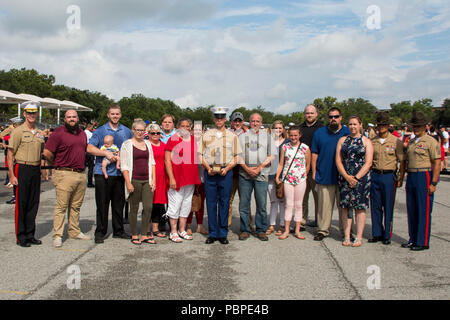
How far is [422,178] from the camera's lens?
5.95 m

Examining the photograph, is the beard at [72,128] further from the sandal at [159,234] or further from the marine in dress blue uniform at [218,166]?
the sandal at [159,234]

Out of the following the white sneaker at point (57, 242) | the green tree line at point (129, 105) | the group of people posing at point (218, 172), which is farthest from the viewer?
the green tree line at point (129, 105)

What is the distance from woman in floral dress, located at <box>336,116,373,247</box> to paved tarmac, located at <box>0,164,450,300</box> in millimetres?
535

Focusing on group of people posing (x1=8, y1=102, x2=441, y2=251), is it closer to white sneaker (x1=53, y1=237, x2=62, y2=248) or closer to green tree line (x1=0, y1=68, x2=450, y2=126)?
white sneaker (x1=53, y1=237, x2=62, y2=248)

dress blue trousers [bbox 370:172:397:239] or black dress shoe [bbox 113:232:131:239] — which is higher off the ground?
dress blue trousers [bbox 370:172:397:239]

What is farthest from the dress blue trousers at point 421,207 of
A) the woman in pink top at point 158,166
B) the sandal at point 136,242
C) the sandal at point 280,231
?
the sandal at point 136,242

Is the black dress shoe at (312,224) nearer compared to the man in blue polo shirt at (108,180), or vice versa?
the man in blue polo shirt at (108,180)

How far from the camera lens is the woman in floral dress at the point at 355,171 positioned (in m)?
6.07

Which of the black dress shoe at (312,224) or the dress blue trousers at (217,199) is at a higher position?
the dress blue trousers at (217,199)

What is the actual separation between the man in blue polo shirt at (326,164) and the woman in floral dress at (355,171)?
200 millimetres

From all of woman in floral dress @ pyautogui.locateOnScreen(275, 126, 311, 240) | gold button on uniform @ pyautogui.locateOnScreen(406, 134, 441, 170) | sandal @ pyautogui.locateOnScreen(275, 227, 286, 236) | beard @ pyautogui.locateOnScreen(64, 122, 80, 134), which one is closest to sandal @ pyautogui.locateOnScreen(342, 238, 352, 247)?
woman in floral dress @ pyautogui.locateOnScreen(275, 126, 311, 240)

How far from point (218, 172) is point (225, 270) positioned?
5.38 ft

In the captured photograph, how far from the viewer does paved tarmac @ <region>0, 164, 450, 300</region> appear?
165 inches

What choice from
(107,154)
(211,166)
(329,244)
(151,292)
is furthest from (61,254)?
(329,244)
